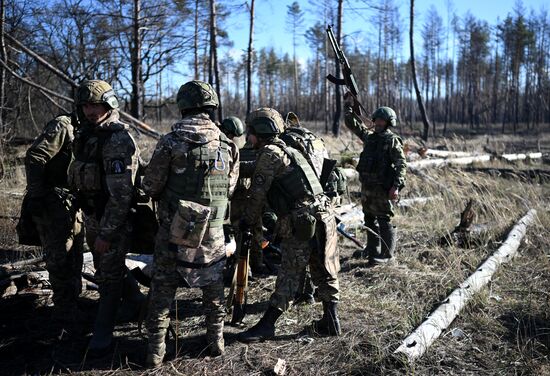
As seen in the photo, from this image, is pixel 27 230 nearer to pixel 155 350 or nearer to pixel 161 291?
pixel 161 291

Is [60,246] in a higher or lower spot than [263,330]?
higher

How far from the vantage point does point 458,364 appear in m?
3.44

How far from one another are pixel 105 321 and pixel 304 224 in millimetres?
1801

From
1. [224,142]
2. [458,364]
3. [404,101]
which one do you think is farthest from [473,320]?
[404,101]

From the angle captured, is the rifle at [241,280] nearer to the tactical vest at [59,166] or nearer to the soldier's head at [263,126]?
the soldier's head at [263,126]

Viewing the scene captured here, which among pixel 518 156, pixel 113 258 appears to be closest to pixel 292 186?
pixel 113 258

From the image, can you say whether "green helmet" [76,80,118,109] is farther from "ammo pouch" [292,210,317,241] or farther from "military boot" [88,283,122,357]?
"ammo pouch" [292,210,317,241]

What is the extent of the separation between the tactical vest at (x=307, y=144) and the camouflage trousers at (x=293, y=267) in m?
0.89

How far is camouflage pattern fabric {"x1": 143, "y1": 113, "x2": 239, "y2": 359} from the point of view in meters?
3.12

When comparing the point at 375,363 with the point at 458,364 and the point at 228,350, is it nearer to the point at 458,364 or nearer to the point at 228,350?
the point at 458,364

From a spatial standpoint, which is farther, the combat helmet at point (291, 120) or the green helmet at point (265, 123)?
the combat helmet at point (291, 120)

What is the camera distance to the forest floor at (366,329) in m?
3.33

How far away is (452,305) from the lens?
13.7ft

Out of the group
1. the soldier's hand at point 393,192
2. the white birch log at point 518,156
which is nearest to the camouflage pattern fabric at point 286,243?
the soldier's hand at point 393,192
